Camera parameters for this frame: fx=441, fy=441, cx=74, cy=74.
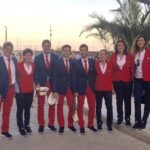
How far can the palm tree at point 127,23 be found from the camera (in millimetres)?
21688

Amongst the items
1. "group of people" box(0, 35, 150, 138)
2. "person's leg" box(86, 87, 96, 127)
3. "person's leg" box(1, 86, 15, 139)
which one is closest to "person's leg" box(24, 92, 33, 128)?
"group of people" box(0, 35, 150, 138)

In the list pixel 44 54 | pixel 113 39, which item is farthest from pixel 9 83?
pixel 113 39

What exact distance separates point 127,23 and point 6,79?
1453cm

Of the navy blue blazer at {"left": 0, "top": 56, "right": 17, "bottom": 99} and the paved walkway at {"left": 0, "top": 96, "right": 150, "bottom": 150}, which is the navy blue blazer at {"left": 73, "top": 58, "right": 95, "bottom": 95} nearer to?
the paved walkway at {"left": 0, "top": 96, "right": 150, "bottom": 150}

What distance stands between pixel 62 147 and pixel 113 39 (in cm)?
1481

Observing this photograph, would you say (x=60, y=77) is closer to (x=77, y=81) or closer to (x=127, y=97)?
(x=77, y=81)

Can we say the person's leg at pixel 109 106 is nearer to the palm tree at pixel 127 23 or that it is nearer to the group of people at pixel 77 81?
the group of people at pixel 77 81

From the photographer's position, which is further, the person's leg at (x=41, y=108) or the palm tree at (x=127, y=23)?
the palm tree at (x=127, y=23)

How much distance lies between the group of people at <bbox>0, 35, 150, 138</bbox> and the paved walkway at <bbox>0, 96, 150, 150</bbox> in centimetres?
22

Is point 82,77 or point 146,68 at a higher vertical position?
point 146,68

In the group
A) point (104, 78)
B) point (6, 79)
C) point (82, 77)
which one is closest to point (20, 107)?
point (6, 79)

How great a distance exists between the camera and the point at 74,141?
27.1ft

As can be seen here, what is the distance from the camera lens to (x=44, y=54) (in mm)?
9047

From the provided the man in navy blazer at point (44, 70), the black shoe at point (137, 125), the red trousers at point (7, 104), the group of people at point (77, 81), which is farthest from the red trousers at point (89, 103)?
the red trousers at point (7, 104)
